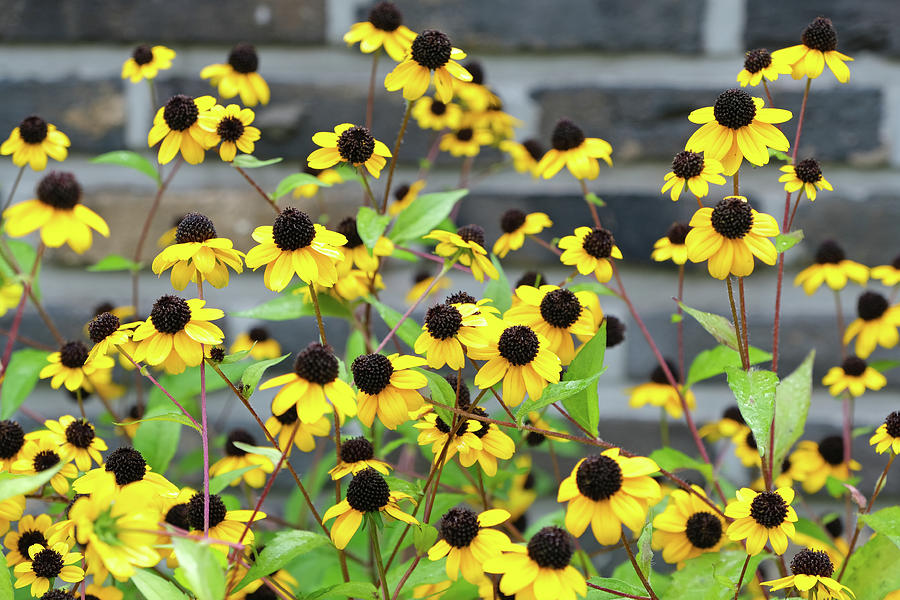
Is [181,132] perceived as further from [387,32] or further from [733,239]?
[733,239]

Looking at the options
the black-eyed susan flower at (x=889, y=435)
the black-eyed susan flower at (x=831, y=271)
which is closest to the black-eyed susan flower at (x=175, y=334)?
the black-eyed susan flower at (x=889, y=435)

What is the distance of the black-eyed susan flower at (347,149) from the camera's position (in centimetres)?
41

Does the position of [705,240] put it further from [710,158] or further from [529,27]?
[529,27]

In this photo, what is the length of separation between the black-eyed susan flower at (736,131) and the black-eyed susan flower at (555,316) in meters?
0.10

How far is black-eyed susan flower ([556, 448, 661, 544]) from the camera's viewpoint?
0.98ft

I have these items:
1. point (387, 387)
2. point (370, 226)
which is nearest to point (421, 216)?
point (370, 226)

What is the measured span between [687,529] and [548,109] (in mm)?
443

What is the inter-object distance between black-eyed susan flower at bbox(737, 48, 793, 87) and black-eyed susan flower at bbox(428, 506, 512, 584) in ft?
0.90

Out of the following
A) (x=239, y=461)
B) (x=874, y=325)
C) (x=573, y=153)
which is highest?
(x=573, y=153)

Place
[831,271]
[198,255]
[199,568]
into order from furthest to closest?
1. [831,271]
2. [198,255]
3. [199,568]

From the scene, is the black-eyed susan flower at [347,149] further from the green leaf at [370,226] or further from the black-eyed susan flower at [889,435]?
the black-eyed susan flower at [889,435]

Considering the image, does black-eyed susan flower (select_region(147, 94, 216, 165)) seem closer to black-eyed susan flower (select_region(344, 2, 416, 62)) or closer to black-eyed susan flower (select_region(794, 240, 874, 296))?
black-eyed susan flower (select_region(344, 2, 416, 62))

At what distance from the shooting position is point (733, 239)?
35cm

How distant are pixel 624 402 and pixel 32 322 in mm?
614
